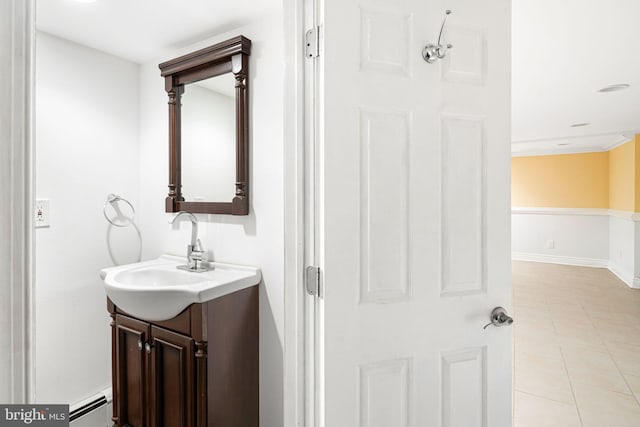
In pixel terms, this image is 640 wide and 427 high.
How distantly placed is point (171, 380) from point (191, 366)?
0.58ft

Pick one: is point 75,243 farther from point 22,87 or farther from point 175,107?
point 22,87

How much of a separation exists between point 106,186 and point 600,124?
567 cm

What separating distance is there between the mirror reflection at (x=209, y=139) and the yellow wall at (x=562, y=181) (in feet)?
22.6

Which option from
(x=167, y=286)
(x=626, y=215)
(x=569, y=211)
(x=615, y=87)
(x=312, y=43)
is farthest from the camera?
(x=569, y=211)

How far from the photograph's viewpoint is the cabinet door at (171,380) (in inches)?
59.2

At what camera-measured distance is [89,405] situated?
6.51ft

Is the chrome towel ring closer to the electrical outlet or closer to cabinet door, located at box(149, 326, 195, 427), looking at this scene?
the electrical outlet

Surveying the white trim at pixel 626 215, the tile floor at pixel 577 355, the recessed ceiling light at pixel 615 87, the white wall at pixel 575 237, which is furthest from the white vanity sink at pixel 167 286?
the white wall at pixel 575 237

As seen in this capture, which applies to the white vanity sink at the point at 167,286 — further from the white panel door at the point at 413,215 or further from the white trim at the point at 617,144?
the white trim at the point at 617,144

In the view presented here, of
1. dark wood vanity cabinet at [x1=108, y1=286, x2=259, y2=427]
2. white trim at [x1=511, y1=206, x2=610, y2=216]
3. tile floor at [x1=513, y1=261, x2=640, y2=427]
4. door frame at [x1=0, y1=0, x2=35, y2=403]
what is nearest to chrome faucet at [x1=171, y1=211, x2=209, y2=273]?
dark wood vanity cabinet at [x1=108, y1=286, x2=259, y2=427]

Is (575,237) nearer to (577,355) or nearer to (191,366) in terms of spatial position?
(577,355)

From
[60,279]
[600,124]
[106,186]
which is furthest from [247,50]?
[600,124]

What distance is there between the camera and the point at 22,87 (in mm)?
474

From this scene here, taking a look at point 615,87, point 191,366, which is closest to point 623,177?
point 615,87
